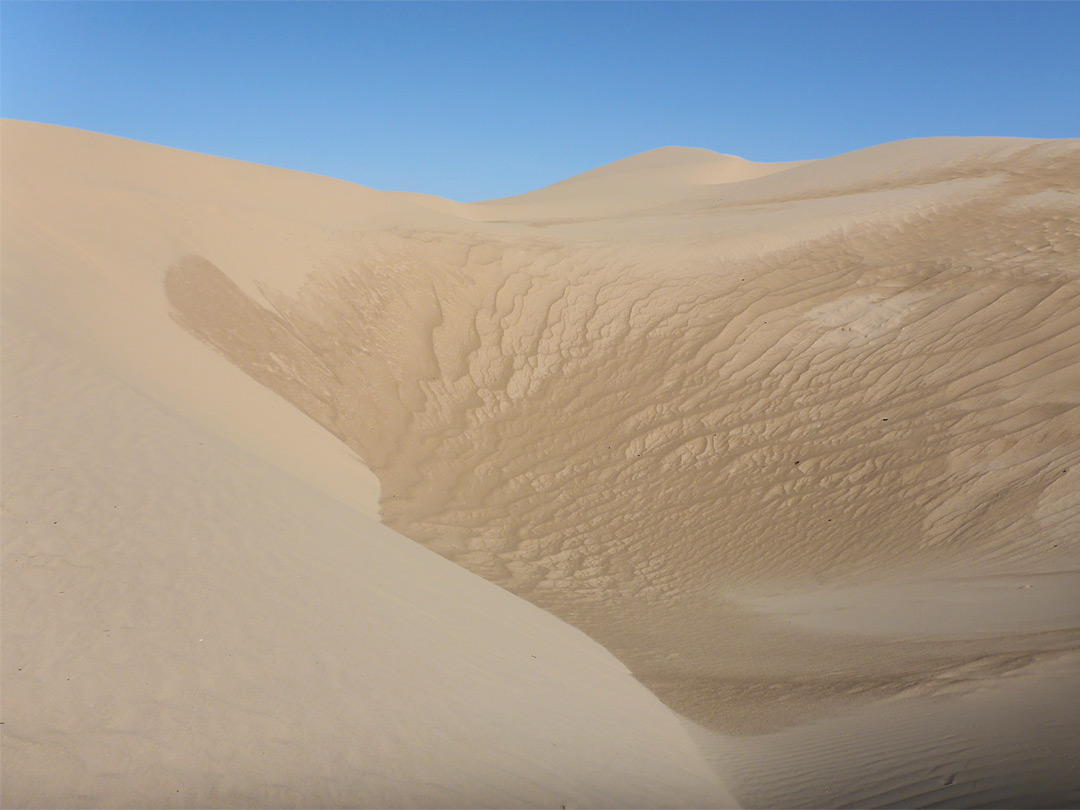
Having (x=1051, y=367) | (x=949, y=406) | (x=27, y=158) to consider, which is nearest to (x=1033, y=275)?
(x=1051, y=367)

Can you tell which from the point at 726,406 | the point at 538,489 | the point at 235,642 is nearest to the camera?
the point at 235,642

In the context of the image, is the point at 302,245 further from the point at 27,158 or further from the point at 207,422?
the point at 207,422

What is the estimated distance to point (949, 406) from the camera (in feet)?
30.0

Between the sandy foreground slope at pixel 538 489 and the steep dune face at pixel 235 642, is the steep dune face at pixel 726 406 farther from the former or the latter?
the steep dune face at pixel 235 642

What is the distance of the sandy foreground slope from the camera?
11.0 ft

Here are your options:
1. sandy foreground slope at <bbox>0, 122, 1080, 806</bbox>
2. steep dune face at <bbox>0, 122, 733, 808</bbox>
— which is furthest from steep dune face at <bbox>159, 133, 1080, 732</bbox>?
steep dune face at <bbox>0, 122, 733, 808</bbox>

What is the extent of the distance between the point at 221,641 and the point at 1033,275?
34.8 ft

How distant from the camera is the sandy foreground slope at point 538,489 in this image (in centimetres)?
335

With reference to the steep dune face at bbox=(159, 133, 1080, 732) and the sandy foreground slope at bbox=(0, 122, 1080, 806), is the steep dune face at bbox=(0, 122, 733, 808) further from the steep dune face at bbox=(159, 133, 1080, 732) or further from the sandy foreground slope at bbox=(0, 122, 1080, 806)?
the steep dune face at bbox=(159, 133, 1080, 732)

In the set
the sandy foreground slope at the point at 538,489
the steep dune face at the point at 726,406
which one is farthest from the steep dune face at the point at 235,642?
the steep dune face at the point at 726,406

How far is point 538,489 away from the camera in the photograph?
9266 millimetres

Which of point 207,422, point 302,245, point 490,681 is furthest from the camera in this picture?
point 302,245

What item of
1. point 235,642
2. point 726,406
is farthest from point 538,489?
point 235,642

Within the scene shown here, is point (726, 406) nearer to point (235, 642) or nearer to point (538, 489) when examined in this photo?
point (538, 489)
